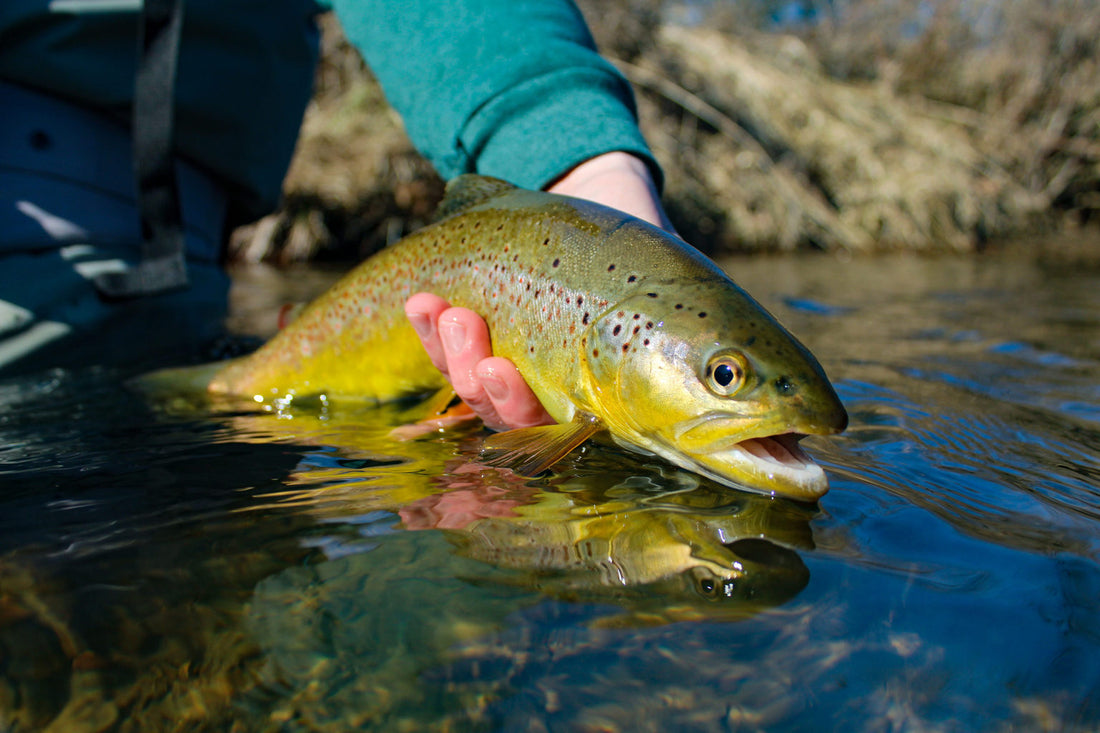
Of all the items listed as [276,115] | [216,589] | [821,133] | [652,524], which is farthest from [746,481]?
[821,133]

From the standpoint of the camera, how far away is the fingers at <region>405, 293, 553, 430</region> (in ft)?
7.20

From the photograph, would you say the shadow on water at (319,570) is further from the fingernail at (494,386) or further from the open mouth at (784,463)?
the fingernail at (494,386)

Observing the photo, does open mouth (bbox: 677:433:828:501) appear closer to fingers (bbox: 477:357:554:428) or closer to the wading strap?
fingers (bbox: 477:357:554:428)

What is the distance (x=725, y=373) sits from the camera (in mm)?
1727

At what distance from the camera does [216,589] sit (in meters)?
1.29

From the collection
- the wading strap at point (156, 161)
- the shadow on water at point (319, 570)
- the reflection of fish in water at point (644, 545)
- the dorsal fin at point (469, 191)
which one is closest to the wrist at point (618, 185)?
the dorsal fin at point (469, 191)

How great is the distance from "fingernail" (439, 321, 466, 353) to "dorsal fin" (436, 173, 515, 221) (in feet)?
1.54

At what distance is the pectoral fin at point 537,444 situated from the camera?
1781 mm

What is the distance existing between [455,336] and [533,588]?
3.54 ft

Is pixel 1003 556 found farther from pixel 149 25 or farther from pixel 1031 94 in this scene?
pixel 1031 94

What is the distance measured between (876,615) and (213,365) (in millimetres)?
2611

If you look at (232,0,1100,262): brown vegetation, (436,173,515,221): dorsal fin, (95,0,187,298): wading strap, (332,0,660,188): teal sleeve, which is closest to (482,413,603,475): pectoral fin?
(436,173,515,221): dorsal fin

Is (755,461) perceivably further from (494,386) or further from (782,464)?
(494,386)

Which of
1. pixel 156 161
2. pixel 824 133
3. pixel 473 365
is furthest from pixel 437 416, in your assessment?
pixel 824 133
